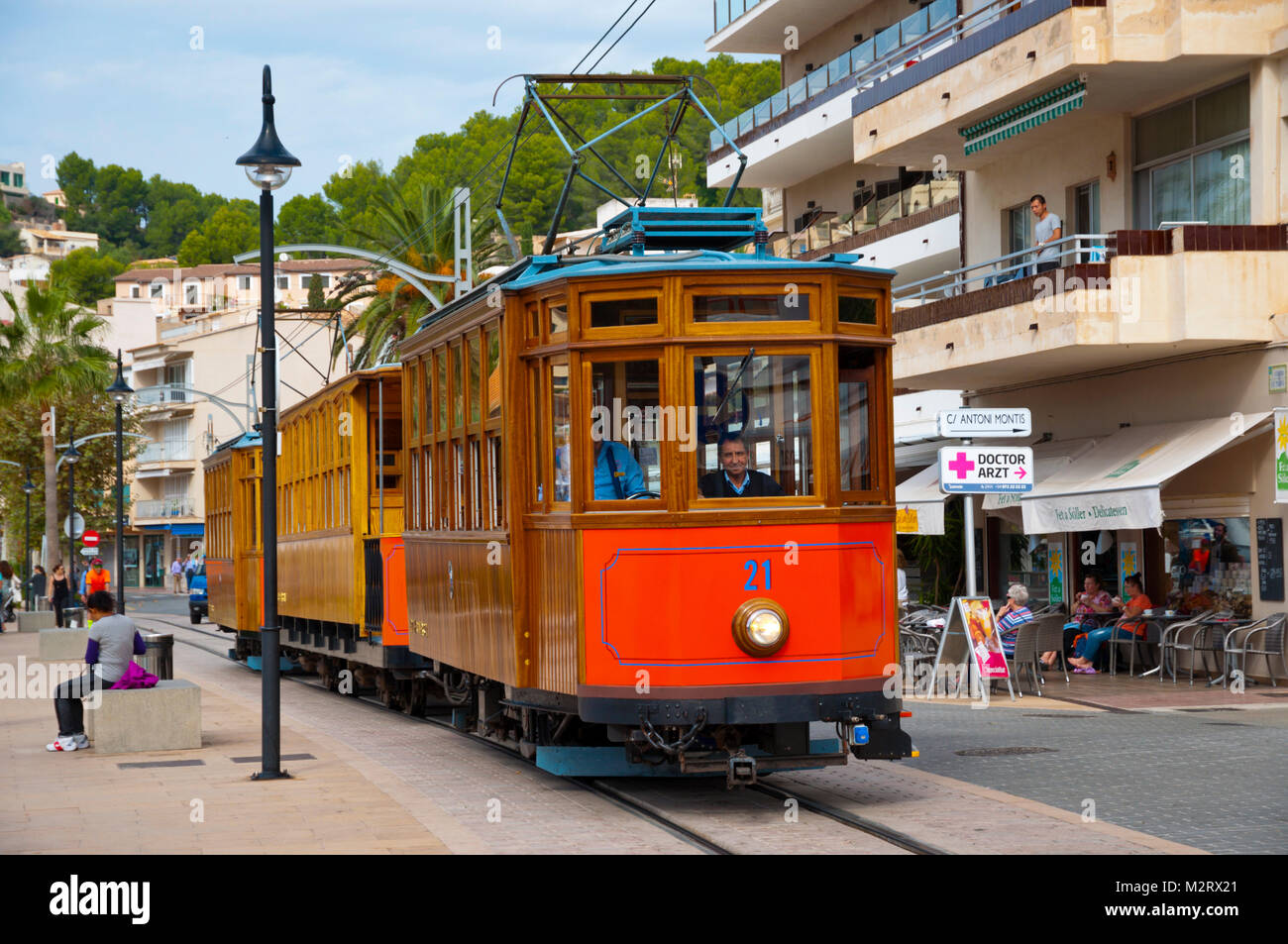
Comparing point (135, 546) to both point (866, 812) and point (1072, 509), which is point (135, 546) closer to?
point (1072, 509)

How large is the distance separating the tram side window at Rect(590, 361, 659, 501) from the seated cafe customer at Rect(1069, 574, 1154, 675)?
12.4 metres

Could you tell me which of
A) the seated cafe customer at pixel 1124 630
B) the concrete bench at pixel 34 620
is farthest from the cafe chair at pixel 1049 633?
the concrete bench at pixel 34 620

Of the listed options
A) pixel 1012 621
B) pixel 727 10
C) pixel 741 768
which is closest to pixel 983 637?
pixel 1012 621

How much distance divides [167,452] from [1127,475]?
258 feet

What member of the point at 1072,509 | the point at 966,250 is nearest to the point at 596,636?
the point at 1072,509

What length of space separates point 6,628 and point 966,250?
94.3 feet

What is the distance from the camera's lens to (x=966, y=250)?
28375mm

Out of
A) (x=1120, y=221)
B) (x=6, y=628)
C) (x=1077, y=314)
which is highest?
(x=1120, y=221)

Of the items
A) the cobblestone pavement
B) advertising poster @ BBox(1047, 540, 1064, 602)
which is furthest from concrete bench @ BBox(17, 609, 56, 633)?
the cobblestone pavement

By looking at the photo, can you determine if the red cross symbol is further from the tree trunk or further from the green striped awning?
the tree trunk

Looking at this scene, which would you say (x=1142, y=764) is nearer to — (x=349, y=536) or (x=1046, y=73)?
(x=349, y=536)

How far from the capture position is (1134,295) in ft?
66.3

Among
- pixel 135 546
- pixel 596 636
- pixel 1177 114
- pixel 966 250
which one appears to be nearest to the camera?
pixel 596 636
